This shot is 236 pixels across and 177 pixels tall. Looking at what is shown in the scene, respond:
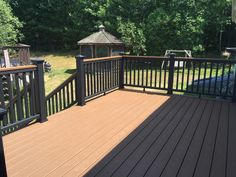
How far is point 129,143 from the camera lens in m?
2.86

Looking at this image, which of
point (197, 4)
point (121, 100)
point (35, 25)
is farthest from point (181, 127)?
point (35, 25)

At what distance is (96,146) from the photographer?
2803 millimetres

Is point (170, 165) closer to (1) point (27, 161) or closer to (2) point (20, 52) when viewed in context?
(1) point (27, 161)

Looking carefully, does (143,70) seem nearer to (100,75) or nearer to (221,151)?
(100,75)

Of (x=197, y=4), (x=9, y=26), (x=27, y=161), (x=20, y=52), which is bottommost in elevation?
(x=27, y=161)

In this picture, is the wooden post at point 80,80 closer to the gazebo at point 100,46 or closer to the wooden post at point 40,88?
the wooden post at point 40,88

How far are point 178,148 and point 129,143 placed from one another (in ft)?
1.97

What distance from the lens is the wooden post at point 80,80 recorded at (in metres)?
4.24

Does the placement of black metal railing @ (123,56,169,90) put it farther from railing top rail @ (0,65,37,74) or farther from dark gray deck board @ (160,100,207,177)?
railing top rail @ (0,65,37,74)

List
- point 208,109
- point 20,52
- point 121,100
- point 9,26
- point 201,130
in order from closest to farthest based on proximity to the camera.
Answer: point 201,130
point 208,109
point 121,100
point 20,52
point 9,26

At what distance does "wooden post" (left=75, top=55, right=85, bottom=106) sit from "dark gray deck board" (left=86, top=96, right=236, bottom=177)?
1432 mm

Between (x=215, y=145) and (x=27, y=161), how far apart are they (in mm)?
2216

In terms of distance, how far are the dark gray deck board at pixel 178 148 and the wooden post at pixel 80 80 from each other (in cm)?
143

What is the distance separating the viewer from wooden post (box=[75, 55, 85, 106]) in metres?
4.24
